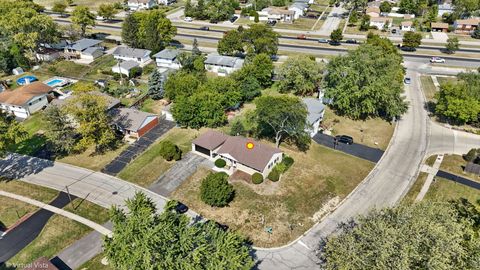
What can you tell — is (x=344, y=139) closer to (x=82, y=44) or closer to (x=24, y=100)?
(x=24, y=100)

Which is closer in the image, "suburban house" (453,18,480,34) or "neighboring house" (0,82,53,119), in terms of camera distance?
"neighboring house" (0,82,53,119)

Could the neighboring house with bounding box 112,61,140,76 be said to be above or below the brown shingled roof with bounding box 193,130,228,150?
above

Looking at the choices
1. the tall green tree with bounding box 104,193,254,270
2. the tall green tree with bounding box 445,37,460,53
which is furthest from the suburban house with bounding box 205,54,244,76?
the tall green tree with bounding box 445,37,460,53

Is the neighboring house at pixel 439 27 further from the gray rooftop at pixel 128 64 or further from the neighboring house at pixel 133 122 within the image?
the neighboring house at pixel 133 122

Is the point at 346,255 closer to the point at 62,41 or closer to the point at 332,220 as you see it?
the point at 332,220

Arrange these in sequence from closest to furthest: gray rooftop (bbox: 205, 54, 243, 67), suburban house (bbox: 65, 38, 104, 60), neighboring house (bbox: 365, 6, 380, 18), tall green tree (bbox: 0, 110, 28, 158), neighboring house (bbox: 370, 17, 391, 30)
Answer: tall green tree (bbox: 0, 110, 28, 158)
gray rooftop (bbox: 205, 54, 243, 67)
suburban house (bbox: 65, 38, 104, 60)
neighboring house (bbox: 370, 17, 391, 30)
neighboring house (bbox: 365, 6, 380, 18)

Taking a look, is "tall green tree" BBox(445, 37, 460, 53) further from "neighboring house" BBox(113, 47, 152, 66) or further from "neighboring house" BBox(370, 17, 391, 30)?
"neighboring house" BBox(113, 47, 152, 66)
